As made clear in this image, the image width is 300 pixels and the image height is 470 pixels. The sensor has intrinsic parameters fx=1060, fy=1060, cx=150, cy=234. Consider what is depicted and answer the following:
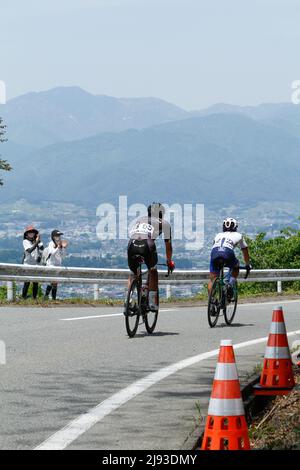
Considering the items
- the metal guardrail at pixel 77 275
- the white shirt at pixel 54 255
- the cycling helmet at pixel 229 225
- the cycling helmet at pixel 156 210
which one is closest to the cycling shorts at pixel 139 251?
the cycling helmet at pixel 156 210

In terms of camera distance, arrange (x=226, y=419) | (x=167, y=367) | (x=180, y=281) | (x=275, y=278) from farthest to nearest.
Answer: (x=275, y=278), (x=180, y=281), (x=167, y=367), (x=226, y=419)

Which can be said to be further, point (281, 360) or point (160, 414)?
point (281, 360)

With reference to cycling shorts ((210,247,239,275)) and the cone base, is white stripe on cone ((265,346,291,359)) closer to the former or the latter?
the cone base

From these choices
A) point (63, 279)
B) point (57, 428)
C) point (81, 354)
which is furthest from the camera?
point (63, 279)

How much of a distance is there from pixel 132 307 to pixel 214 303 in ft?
8.63

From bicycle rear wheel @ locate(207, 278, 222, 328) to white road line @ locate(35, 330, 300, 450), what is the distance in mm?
4123

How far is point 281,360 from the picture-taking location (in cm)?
941

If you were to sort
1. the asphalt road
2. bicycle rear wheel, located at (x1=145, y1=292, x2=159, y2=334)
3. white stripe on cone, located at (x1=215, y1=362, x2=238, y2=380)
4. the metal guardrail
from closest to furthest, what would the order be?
1. white stripe on cone, located at (x1=215, y1=362, x2=238, y2=380)
2. the asphalt road
3. bicycle rear wheel, located at (x1=145, y1=292, x2=159, y2=334)
4. the metal guardrail

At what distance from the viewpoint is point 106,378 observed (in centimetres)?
1002

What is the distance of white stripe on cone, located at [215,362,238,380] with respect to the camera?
21.5 feet

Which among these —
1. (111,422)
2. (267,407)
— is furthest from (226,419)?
(267,407)

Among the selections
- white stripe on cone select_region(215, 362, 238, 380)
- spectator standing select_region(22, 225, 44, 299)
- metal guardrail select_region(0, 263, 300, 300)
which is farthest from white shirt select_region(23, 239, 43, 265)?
white stripe on cone select_region(215, 362, 238, 380)
